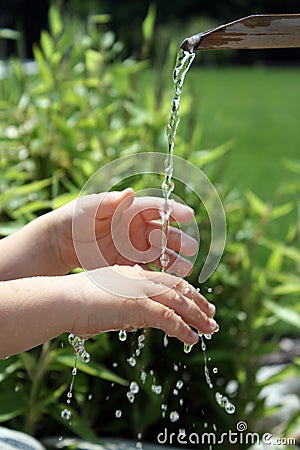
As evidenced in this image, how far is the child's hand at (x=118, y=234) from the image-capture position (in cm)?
171

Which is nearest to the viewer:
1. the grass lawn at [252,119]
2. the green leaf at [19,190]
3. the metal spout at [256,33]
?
the metal spout at [256,33]

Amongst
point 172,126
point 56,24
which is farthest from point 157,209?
point 56,24

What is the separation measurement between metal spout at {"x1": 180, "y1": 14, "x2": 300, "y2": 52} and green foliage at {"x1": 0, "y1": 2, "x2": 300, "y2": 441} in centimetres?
102

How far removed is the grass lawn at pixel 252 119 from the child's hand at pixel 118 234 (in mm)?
959

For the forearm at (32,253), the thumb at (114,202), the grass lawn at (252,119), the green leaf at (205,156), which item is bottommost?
the grass lawn at (252,119)

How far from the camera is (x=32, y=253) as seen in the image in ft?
5.86

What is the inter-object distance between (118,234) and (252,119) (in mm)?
8464

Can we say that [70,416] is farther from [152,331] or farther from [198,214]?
[198,214]

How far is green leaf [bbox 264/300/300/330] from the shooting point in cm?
250

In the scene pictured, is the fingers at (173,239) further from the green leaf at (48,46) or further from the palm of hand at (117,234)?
the green leaf at (48,46)

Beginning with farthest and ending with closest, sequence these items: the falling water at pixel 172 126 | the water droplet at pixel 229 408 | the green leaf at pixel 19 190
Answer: the green leaf at pixel 19 190 < the water droplet at pixel 229 408 < the falling water at pixel 172 126

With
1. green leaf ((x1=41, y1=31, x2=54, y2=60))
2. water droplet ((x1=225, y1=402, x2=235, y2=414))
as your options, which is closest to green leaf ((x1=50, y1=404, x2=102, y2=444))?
water droplet ((x1=225, y1=402, x2=235, y2=414))

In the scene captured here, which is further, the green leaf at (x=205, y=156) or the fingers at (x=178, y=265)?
the green leaf at (x=205, y=156)

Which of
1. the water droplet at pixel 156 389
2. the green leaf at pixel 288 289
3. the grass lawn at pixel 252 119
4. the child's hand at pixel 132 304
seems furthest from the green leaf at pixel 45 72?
the child's hand at pixel 132 304
